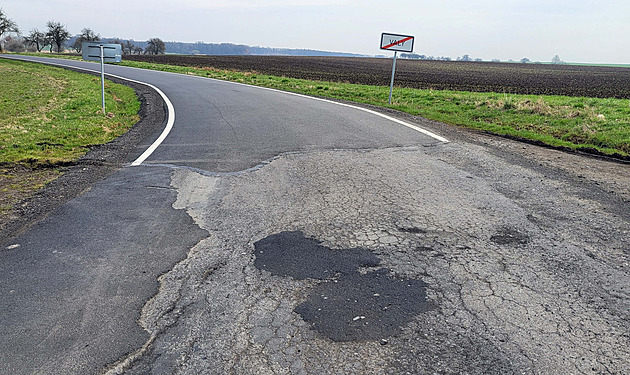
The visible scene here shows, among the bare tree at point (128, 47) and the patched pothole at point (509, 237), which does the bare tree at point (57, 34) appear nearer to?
the bare tree at point (128, 47)

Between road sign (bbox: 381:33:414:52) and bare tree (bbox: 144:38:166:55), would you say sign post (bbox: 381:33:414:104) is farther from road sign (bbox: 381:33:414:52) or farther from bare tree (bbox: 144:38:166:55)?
bare tree (bbox: 144:38:166:55)

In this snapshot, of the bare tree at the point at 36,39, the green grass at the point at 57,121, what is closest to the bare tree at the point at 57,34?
the bare tree at the point at 36,39

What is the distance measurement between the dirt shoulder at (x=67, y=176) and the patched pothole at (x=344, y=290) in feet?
8.17

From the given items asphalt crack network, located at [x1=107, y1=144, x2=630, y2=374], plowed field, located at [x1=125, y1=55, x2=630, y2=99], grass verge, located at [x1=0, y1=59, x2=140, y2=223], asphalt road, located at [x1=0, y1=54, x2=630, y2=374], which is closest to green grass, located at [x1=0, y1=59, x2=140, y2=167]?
grass verge, located at [x1=0, y1=59, x2=140, y2=223]

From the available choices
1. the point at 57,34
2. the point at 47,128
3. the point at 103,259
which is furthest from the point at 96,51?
the point at 57,34

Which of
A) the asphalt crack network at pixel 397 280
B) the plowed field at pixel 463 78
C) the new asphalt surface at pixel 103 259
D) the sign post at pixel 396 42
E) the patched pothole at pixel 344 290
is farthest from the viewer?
the plowed field at pixel 463 78

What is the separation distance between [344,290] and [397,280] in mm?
438

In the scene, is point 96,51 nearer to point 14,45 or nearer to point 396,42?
point 396,42

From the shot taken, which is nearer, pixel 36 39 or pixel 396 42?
pixel 396 42

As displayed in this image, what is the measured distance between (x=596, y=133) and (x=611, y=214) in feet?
19.2

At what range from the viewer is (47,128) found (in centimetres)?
1131

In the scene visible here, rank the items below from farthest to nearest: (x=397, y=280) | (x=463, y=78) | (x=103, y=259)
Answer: (x=463, y=78) < (x=103, y=259) < (x=397, y=280)

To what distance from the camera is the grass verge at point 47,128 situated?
21.6ft

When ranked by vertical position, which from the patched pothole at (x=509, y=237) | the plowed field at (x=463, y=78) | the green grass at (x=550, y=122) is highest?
the plowed field at (x=463, y=78)
